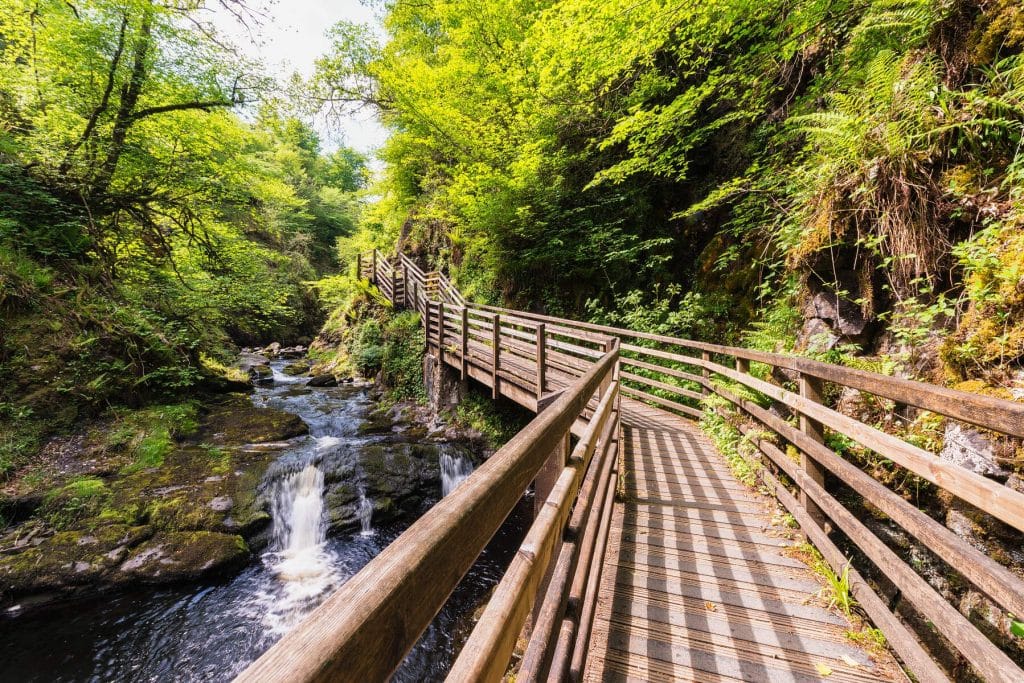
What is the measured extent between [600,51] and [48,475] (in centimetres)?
1067

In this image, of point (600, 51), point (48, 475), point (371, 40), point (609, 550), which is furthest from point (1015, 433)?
point (371, 40)

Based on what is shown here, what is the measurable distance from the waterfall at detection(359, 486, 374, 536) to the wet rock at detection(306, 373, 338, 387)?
839 centimetres

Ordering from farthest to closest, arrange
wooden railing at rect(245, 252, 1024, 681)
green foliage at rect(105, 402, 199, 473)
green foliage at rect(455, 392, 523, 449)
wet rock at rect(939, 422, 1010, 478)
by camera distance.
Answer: green foliage at rect(455, 392, 523, 449) → green foliage at rect(105, 402, 199, 473) → wet rock at rect(939, 422, 1010, 478) → wooden railing at rect(245, 252, 1024, 681)

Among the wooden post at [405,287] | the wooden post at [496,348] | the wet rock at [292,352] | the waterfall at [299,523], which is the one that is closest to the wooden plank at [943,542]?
the wooden post at [496,348]

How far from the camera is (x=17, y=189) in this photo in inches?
286

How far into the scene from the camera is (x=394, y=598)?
56 centimetres

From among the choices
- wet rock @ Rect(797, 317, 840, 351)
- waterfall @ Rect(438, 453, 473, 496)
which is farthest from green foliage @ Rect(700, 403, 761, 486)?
waterfall @ Rect(438, 453, 473, 496)

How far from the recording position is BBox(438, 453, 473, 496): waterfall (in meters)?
7.41

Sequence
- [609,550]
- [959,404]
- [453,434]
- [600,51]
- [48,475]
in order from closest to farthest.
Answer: [959,404] < [609,550] < [48,475] < [600,51] < [453,434]

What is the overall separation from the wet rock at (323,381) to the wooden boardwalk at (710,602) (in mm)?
12780

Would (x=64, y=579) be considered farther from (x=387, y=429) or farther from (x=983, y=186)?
(x=983, y=186)

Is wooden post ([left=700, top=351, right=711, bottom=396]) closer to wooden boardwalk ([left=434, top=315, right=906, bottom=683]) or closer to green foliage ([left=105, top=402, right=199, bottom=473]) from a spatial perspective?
wooden boardwalk ([left=434, top=315, right=906, bottom=683])

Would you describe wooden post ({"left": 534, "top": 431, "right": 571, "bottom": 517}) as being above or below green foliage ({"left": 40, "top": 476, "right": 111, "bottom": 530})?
above

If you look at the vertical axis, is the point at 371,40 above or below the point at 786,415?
above
